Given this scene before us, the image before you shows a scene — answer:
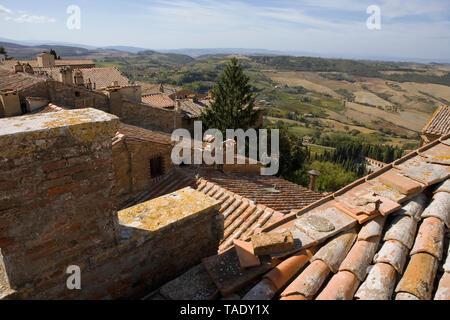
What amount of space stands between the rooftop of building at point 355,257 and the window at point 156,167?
21.4ft

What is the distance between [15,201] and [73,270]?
3.06ft

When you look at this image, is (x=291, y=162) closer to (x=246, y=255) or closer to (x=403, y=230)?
(x=403, y=230)

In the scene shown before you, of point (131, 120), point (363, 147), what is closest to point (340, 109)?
point (363, 147)

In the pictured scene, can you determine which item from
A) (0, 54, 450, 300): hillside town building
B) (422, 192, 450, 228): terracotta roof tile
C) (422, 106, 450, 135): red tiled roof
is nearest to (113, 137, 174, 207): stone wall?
(0, 54, 450, 300): hillside town building

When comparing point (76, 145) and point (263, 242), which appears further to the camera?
point (263, 242)

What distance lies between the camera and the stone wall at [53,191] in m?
2.46

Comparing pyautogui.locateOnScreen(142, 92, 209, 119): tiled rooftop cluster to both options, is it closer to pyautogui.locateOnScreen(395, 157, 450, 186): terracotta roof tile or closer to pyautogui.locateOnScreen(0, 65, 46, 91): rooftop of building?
pyautogui.locateOnScreen(0, 65, 46, 91): rooftop of building

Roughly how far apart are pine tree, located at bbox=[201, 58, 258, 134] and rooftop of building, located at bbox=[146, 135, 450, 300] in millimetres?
24173

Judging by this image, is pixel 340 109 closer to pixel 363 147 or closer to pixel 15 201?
pixel 363 147

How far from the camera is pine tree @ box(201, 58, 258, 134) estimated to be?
2814 cm

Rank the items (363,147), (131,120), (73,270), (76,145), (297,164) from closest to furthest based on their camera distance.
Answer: (76,145)
(73,270)
(131,120)
(297,164)
(363,147)

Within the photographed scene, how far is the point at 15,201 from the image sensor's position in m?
2.48

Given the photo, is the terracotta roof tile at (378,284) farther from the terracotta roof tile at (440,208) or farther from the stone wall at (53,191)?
the stone wall at (53,191)

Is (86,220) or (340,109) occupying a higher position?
(86,220)
